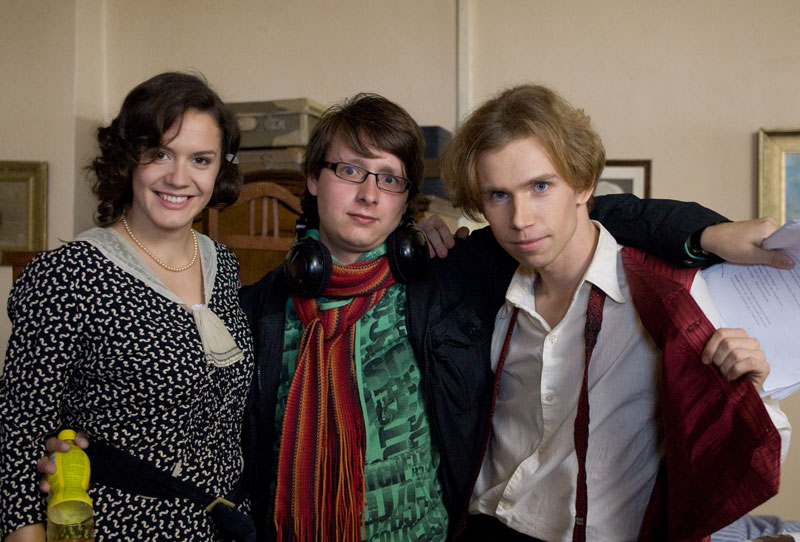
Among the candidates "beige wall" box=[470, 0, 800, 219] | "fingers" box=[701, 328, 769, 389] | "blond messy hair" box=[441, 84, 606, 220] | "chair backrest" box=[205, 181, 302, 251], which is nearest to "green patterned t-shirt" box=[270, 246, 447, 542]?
"blond messy hair" box=[441, 84, 606, 220]

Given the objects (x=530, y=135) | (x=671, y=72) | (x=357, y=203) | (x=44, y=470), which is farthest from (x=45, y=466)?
(x=671, y=72)

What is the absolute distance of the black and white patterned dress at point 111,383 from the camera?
4.20ft

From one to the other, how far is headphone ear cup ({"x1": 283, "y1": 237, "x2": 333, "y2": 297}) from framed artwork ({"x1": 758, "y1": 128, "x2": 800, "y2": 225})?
2400mm

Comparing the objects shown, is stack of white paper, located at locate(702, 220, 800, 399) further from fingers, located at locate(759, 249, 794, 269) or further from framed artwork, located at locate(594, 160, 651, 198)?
framed artwork, located at locate(594, 160, 651, 198)

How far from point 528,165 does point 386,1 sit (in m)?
2.51

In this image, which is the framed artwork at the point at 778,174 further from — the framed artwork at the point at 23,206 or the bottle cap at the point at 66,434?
the framed artwork at the point at 23,206

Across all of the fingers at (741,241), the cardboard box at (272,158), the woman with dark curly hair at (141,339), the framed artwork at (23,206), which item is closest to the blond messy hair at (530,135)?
the fingers at (741,241)

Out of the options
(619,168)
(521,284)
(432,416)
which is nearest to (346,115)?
(521,284)

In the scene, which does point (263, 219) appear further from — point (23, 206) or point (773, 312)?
point (23, 206)

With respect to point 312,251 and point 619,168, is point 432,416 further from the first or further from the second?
point 619,168

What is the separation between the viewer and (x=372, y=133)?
63.5 inches

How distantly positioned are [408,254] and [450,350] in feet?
0.77

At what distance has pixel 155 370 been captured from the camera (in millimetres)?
1336

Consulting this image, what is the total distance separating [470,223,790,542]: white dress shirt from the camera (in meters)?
1.36
